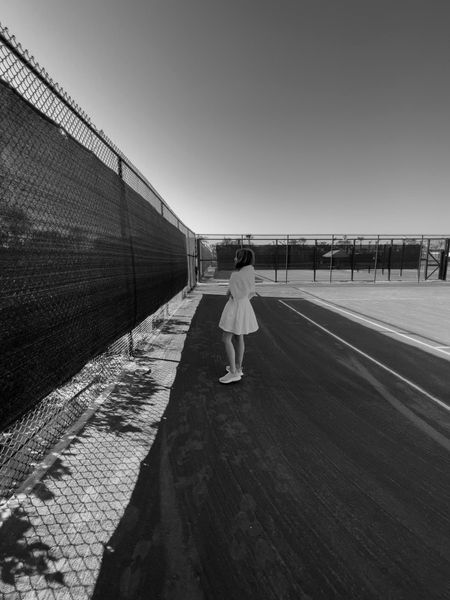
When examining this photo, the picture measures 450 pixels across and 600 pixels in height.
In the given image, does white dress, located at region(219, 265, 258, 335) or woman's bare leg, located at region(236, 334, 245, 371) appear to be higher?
white dress, located at region(219, 265, 258, 335)

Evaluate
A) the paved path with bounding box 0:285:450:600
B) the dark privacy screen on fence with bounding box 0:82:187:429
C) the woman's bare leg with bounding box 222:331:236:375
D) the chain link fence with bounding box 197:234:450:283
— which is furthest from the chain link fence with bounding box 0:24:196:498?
the chain link fence with bounding box 197:234:450:283

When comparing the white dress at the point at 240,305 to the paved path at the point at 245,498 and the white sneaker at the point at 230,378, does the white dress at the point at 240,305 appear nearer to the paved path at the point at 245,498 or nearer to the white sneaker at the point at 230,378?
the white sneaker at the point at 230,378

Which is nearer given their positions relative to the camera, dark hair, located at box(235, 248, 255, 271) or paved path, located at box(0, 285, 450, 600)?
paved path, located at box(0, 285, 450, 600)

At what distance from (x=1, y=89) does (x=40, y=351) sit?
5.34 feet

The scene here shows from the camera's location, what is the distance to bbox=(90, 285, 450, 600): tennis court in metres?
1.52

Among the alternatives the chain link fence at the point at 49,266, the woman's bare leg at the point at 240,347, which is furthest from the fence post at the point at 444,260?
the chain link fence at the point at 49,266

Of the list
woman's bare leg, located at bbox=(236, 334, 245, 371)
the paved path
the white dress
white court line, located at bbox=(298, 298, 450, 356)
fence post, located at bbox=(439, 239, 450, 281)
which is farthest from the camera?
fence post, located at bbox=(439, 239, 450, 281)

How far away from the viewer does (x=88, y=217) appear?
9.08ft

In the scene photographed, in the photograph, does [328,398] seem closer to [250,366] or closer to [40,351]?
[250,366]

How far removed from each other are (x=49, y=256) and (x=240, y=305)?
2309mm

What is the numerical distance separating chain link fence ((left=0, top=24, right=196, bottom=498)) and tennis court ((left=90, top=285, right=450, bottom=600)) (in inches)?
41.4

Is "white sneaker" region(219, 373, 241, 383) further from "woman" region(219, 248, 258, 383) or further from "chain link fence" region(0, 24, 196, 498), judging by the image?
"chain link fence" region(0, 24, 196, 498)

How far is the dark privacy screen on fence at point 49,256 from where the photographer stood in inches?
67.1

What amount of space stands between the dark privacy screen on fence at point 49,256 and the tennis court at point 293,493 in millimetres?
1146
